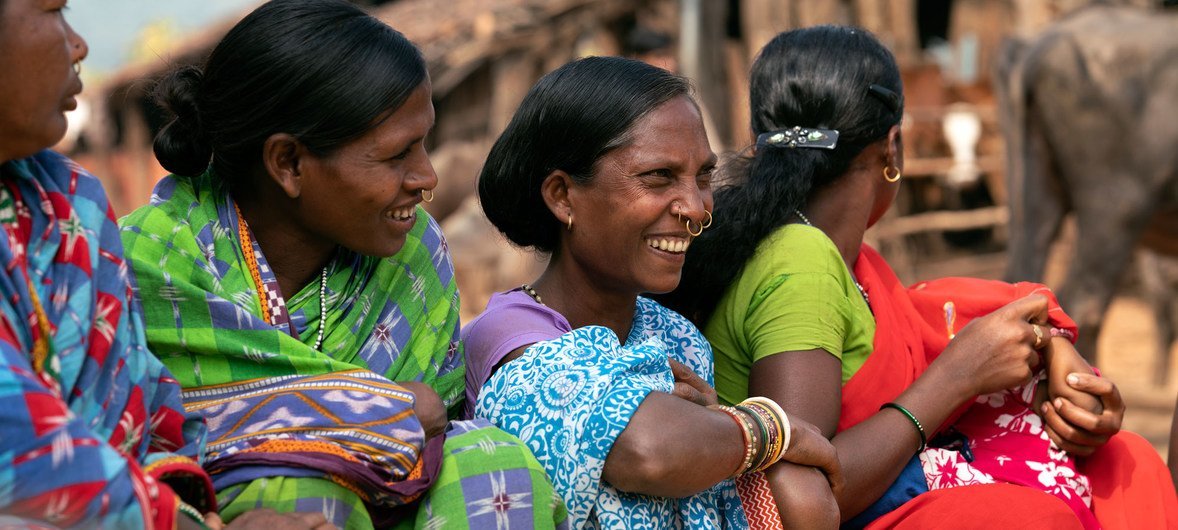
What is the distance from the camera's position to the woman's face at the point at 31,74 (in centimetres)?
160

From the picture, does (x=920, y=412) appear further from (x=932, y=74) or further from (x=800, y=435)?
(x=932, y=74)

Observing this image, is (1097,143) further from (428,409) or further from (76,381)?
(76,381)

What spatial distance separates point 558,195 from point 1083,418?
1.23m

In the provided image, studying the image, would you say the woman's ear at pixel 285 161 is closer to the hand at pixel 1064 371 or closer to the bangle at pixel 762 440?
the bangle at pixel 762 440

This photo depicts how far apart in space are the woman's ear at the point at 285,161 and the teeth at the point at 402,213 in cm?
17

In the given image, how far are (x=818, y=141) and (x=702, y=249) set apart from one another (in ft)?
1.19

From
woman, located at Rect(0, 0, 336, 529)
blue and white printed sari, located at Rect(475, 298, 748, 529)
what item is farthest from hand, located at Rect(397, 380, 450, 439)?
woman, located at Rect(0, 0, 336, 529)

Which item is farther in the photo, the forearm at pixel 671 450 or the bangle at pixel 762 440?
the bangle at pixel 762 440

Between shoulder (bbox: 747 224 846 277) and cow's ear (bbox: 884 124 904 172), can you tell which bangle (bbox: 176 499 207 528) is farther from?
cow's ear (bbox: 884 124 904 172)

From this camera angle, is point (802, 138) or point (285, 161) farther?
point (802, 138)

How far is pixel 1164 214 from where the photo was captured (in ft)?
26.0

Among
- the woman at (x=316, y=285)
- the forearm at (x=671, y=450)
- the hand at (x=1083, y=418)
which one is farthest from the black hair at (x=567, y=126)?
the hand at (x=1083, y=418)

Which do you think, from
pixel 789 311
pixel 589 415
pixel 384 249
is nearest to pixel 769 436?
pixel 589 415

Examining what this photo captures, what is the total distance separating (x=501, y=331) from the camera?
2.30 m
